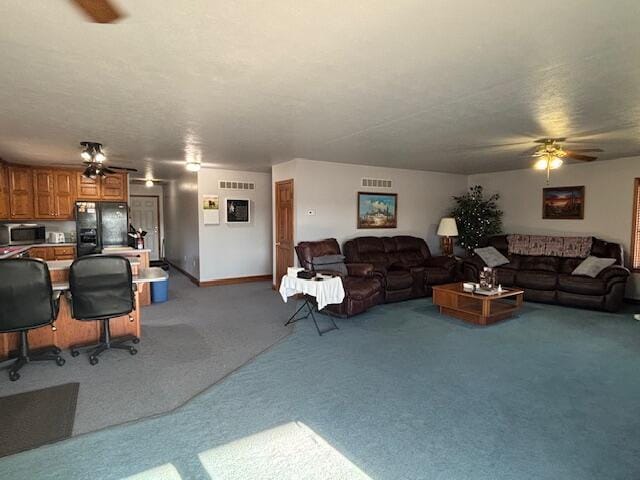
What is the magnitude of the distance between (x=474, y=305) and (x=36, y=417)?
16.9ft

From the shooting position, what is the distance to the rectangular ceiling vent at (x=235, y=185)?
742cm

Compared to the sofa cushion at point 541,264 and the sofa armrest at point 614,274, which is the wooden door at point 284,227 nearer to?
the sofa cushion at point 541,264

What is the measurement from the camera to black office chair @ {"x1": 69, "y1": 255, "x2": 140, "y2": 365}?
3420mm

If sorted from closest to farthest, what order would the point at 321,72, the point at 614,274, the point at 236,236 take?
the point at 321,72, the point at 614,274, the point at 236,236

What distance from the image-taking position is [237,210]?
761cm

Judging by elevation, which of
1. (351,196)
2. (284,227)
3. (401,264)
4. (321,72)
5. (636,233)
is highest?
(321,72)

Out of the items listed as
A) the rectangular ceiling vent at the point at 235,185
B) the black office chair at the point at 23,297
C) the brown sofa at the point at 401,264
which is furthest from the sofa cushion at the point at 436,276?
the black office chair at the point at 23,297

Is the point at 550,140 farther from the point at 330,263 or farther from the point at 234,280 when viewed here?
the point at 234,280

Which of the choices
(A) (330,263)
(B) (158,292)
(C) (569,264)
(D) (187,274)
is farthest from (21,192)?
(C) (569,264)

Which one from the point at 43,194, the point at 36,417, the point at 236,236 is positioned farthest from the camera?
the point at 236,236

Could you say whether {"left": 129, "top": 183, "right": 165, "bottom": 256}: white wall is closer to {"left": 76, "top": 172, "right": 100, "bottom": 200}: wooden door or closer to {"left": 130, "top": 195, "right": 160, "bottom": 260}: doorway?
{"left": 130, "top": 195, "right": 160, "bottom": 260}: doorway

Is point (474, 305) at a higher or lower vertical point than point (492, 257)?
lower

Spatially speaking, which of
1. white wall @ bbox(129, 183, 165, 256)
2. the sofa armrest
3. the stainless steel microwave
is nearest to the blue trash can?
the stainless steel microwave

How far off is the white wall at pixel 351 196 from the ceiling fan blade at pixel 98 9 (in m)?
4.72
